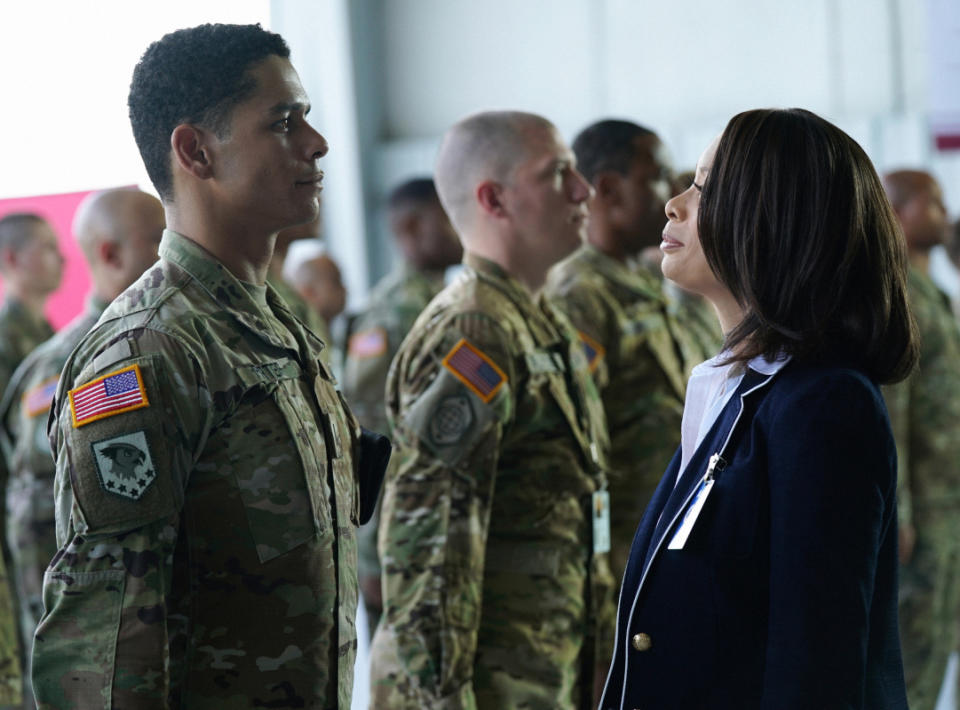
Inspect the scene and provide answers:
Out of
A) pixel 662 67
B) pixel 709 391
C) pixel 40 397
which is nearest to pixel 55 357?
pixel 40 397

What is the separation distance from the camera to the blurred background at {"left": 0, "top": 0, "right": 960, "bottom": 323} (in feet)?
20.6

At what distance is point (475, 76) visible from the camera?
9133 millimetres

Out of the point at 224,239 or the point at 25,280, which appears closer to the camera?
the point at 224,239

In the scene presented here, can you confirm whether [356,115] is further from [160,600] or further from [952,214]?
[160,600]

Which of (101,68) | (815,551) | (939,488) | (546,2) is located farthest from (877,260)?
(546,2)

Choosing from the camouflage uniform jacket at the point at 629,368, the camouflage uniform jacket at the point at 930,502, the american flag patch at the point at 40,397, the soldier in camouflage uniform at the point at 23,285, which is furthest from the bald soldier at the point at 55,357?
the camouflage uniform jacket at the point at 930,502

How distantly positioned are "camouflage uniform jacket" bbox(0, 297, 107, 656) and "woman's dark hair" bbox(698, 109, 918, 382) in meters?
2.01

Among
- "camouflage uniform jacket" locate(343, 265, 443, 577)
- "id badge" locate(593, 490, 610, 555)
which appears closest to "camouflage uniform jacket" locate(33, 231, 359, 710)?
"id badge" locate(593, 490, 610, 555)

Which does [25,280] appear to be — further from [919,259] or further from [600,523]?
[919,259]

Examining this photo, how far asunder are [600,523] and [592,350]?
726mm

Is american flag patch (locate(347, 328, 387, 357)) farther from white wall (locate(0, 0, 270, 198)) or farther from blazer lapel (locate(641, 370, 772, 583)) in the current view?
blazer lapel (locate(641, 370, 772, 583))

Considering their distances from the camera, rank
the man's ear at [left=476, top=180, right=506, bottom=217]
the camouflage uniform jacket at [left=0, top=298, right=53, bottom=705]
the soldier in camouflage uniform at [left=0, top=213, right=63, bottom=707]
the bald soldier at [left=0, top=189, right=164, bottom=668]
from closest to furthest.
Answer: the man's ear at [left=476, top=180, right=506, bottom=217] → the bald soldier at [left=0, top=189, right=164, bottom=668] → the camouflage uniform jacket at [left=0, top=298, right=53, bottom=705] → the soldier in camouflage uniform at [left=0, top=213, right=63, bottom=707]

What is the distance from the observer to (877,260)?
1.51 metres

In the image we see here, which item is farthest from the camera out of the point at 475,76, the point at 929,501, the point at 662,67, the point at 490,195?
the point at 475,76
